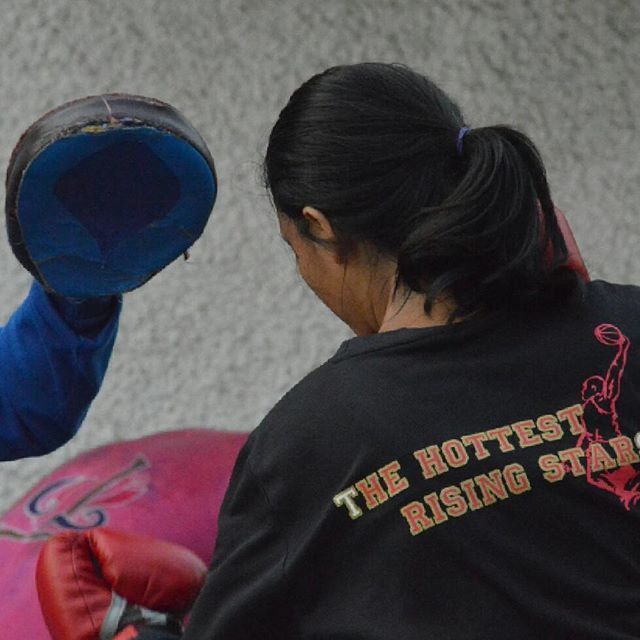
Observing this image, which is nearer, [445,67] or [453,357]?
[453,357]

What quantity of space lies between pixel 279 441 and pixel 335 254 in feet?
0.36

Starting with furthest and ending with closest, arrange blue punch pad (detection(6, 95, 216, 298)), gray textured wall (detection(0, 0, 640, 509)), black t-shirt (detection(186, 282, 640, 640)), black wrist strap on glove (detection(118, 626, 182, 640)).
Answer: gray textured wall (detection(0, 0, 640, 509)) → black wrist strap on glove (detection(118, 626, 182, 640)) → blue punch pad (detection(6, 95, 216, 298)) → black t-shirt (detection(186, 282, 640, 640))

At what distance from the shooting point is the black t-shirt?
0.59 metres

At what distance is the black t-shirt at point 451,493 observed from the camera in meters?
0.59

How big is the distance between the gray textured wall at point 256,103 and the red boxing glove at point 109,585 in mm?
507

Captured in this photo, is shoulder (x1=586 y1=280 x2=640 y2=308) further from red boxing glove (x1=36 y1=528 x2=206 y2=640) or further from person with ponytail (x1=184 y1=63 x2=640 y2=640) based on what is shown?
red boxing glove (x1=36 y1=528 x2=206 y2=640)

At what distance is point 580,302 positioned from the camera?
25.6 inches

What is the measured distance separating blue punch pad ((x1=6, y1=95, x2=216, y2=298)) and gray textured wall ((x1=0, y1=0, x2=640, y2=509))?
2.18ft

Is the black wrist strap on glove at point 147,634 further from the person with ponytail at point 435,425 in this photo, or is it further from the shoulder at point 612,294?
the shoulder at point 612,294

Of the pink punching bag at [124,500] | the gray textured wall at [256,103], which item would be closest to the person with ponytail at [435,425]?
the pink punching bag at [124,500]

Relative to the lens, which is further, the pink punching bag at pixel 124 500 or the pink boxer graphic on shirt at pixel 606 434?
the pink punching bag at pixel 124 500

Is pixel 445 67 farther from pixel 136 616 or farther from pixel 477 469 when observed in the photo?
pixel 477 469

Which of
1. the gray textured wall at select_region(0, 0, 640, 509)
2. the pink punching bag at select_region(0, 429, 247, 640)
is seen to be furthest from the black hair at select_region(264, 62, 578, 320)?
the gray textured wall at select_region(0, 0, 640, 509)

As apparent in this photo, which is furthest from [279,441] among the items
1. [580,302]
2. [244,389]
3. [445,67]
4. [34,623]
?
[445,67]
